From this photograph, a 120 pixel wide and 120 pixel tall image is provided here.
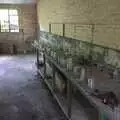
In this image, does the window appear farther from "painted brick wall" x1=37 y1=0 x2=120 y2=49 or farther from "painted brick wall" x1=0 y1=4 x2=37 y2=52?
"painted brick wall" x1=37 y1=0 x2=120 y2=49

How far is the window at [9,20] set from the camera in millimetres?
11112

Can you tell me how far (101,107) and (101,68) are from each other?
1.40m

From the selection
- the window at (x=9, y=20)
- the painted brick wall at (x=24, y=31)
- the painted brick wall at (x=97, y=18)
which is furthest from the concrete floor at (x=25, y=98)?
the window at (x=9, y=20)

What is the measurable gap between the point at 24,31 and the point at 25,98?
733 centimetres

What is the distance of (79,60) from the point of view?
149 inches

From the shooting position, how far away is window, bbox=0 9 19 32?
36.5 ft

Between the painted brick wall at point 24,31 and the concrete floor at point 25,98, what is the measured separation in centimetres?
471

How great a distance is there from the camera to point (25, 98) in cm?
452

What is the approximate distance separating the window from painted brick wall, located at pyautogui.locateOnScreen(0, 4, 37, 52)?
20cm

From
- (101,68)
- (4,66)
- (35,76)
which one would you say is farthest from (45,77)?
(4,66)

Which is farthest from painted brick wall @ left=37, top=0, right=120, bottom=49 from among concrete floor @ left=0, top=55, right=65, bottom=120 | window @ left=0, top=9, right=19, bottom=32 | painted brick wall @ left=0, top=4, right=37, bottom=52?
window @ left=0, top=9, right=19, bottom=32

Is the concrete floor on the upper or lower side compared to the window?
lower

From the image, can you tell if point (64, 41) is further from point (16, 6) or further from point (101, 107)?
point (16, 6)

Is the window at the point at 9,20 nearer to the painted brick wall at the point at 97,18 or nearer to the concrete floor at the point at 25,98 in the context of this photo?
the concrete floor at the point at 25,98
